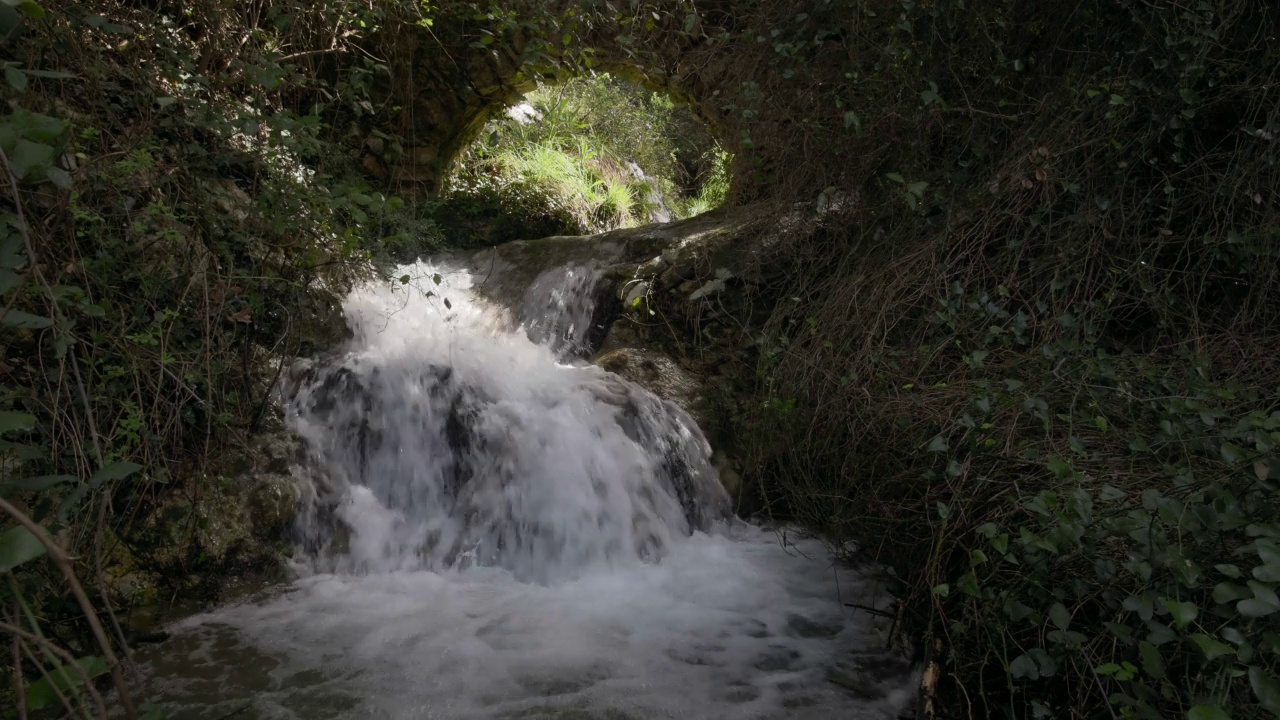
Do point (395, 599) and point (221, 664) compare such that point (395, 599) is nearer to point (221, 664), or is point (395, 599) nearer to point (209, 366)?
point (221, 664)

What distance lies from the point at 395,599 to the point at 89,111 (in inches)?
98.0

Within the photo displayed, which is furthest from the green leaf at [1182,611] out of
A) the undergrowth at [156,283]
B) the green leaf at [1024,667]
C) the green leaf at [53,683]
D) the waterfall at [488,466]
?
the undergrowth at [156,283]

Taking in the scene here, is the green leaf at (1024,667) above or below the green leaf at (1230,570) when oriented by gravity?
below

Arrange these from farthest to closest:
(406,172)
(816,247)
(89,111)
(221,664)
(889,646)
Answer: (406,172), (816,247), (89,111), (889,646), (221,664)

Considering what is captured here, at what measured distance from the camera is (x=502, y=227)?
862 centimetres

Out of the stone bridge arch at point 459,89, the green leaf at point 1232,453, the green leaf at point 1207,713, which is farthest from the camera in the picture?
the stone bridge arch at point 459,89


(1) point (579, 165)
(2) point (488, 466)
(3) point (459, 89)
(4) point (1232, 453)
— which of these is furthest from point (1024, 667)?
(1) point (579, 165)

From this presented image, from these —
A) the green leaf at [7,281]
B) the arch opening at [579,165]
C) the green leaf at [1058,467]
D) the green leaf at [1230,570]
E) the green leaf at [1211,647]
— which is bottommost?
the green leaf at [1211,647]

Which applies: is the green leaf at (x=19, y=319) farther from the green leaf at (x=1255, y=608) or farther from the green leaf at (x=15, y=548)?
the green leaf at (x=1255, y=608)

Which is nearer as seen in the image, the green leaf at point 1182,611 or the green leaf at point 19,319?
the green leaf at point 19,319

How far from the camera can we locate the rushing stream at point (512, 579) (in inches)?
101

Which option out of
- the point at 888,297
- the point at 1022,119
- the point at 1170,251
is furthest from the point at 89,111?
Result: the point at 1170,251

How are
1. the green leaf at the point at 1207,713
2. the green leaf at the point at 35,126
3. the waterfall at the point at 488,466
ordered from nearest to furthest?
1. the green leaf at the point at 35,126
2. the green leaf at the point at 1207,713
3. the waterfall at the point at 488,466

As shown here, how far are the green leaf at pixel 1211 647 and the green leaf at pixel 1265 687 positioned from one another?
0.05m
